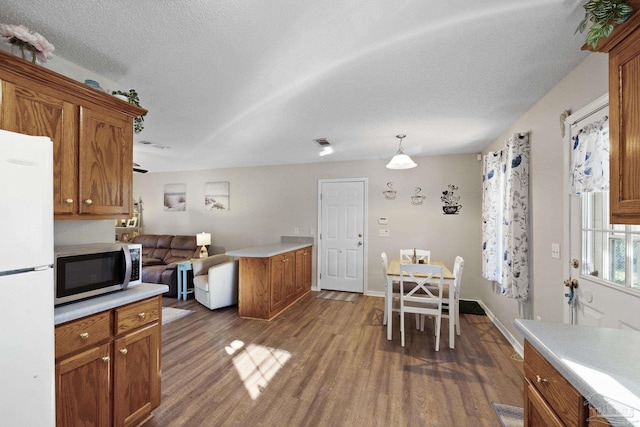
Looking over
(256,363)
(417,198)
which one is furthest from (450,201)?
(256,363)

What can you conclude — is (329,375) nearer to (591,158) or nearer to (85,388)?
(85,388)

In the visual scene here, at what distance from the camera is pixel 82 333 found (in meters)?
1.44

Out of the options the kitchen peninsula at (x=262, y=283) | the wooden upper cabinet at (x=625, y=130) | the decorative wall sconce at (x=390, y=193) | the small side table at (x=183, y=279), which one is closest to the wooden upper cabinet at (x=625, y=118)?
the wooden upper cabinet at (x=625, y=130)

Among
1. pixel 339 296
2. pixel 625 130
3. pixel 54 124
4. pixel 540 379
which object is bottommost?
pixel 339 296

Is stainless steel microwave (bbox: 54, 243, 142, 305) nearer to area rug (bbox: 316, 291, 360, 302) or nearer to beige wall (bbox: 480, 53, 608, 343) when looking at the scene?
beige wall (bbox: 480, 53, 608, 343)

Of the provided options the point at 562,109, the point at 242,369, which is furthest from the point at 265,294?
the point at 562,109

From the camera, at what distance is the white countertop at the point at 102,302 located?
1371 millimetres

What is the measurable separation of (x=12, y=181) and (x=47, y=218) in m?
0.18

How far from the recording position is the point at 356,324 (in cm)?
358

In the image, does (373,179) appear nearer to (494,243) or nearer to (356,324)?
(494,243)

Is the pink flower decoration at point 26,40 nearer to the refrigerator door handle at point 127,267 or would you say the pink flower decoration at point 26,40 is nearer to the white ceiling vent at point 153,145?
the refrigerator door handle at point 127,267

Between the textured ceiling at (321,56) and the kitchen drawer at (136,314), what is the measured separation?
1.69 m

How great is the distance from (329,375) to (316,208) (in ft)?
10.7

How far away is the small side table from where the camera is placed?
182 inches
